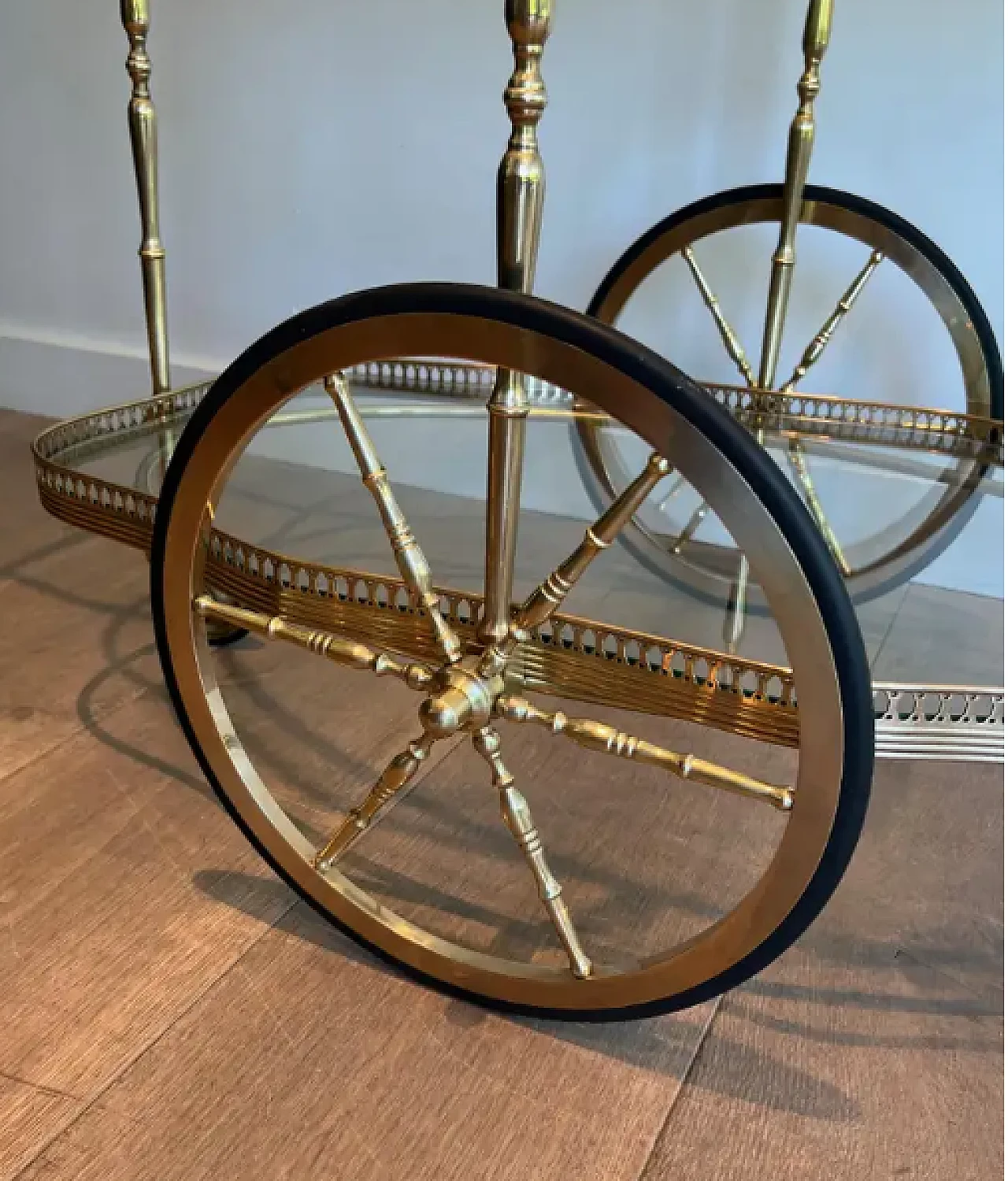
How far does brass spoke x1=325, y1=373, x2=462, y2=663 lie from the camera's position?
0.75m

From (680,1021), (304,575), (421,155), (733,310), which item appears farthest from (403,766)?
(421,155)

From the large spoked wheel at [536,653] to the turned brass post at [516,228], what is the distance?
45mm

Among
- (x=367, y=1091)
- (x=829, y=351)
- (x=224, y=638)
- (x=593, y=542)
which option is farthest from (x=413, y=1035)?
(x=829, y=351)

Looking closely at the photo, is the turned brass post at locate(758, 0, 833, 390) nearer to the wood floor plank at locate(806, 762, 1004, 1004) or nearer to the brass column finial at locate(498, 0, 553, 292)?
the wood floor plank at locate(806, 762, 1004, 1004)

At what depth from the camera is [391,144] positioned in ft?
5.40

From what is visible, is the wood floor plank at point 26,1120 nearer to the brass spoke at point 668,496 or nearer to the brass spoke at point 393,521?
the brass spoke at point 393,521

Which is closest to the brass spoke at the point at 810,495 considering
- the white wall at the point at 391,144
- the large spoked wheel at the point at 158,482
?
the white wall at the point at 391,144

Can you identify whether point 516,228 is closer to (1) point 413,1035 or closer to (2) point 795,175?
(1) point 413,1035

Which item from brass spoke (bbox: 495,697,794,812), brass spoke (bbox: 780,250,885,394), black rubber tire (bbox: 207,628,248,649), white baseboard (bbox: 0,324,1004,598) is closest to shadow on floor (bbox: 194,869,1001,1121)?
brass spoke (bbox: 495,697,794,812)

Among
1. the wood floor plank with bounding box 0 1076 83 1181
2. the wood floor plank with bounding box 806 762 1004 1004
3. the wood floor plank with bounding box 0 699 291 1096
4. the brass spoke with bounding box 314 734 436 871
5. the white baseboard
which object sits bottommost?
the wood floor plank with bounding box 806 762 1004 1004

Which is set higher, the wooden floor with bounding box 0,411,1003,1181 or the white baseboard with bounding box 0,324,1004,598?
the white baseboard with bounding box 0,324,1004,598

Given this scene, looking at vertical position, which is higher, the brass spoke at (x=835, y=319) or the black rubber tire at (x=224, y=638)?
the brass spoke at (x=835, y=319)

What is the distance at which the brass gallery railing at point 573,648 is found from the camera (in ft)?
2.37

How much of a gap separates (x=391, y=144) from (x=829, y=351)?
0.68 m
